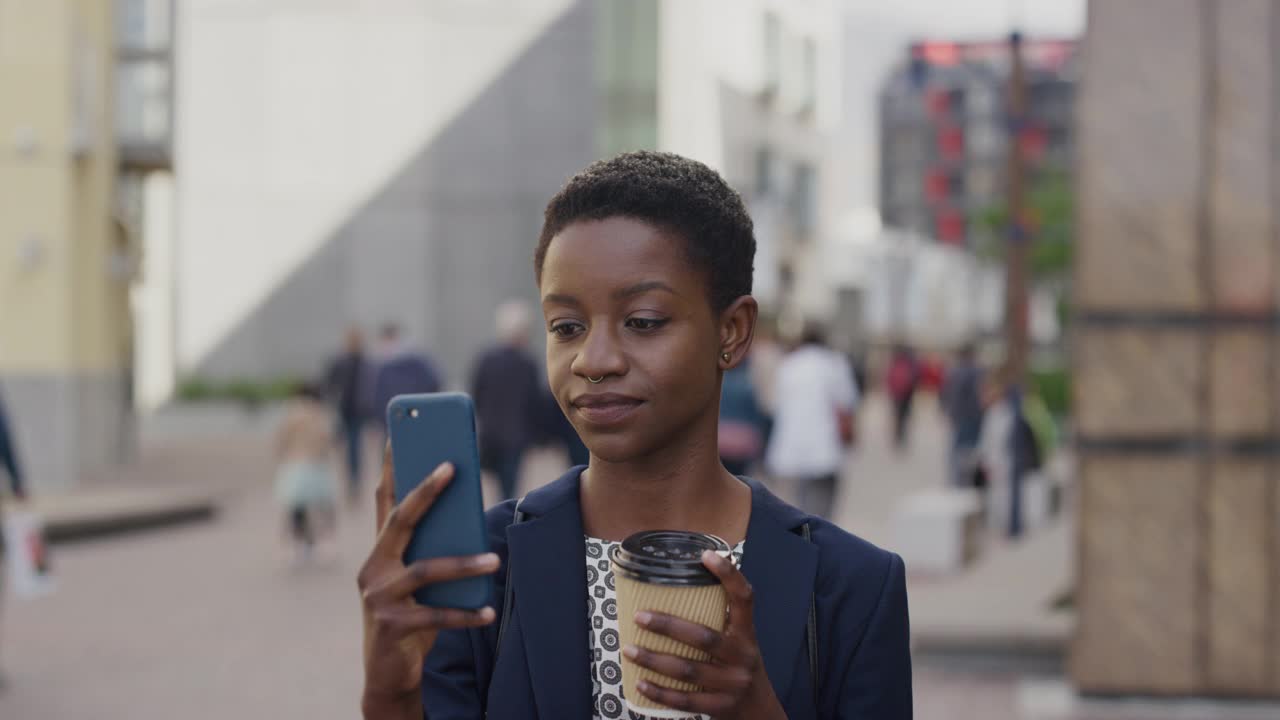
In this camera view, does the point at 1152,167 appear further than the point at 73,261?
No

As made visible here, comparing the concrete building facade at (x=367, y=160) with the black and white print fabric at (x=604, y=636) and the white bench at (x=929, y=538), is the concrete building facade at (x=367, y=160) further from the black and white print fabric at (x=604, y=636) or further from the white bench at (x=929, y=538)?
the black and white print fabric at (x=604, y=636)

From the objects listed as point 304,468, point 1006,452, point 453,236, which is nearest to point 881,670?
point 304,468

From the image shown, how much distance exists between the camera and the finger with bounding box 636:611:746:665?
168cm

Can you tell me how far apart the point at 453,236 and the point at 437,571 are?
103 ft

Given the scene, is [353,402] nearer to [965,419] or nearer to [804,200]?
[965,419]

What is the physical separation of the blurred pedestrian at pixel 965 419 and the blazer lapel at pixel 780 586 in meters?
13.3

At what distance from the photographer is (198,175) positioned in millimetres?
32500

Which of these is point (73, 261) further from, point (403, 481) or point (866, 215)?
point (866, 215)

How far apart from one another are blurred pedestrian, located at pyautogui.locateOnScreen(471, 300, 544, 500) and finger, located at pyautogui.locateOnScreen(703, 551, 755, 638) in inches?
389

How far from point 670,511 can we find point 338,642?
6.95 meters

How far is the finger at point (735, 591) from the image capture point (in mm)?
1696

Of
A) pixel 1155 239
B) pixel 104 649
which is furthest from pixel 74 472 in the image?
pixel 1155 239

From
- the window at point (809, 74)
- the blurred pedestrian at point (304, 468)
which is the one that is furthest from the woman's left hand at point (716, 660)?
the window at point (809, 74)

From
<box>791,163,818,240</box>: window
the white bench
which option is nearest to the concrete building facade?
<box>791,163,818,240</box>: window
